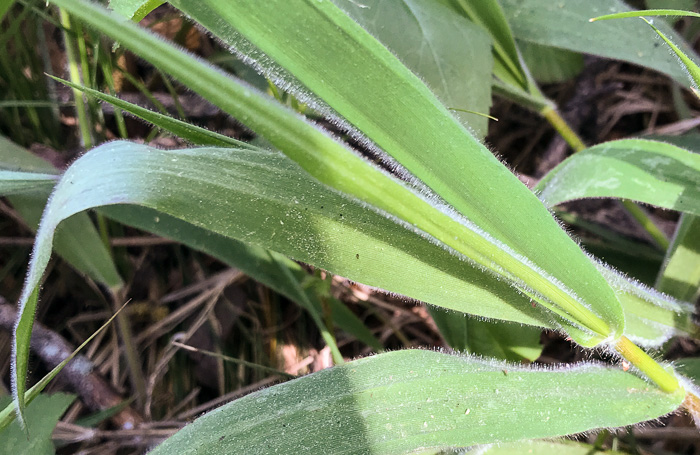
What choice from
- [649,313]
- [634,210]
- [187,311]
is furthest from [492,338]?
[187,311]

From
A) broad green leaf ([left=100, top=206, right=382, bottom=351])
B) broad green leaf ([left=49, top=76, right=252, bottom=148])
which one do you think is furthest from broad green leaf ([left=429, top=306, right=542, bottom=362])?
broad green leaf ([left=49, top=76, right=252, bottom=148])

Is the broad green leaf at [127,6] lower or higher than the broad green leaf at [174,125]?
higher

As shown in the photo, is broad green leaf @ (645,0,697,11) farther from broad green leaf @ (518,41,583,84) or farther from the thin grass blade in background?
the thin grass blade in background

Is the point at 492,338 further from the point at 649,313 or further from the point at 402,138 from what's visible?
the point at 402,138

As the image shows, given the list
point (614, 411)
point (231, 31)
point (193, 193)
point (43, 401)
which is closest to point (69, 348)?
point (43, 401)

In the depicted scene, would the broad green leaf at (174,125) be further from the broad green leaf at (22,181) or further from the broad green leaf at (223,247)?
the broad green leaf at (223,247)

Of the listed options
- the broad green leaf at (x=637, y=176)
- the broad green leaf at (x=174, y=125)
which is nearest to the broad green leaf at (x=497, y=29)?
the broad green leaf at (x=637, y=176)
